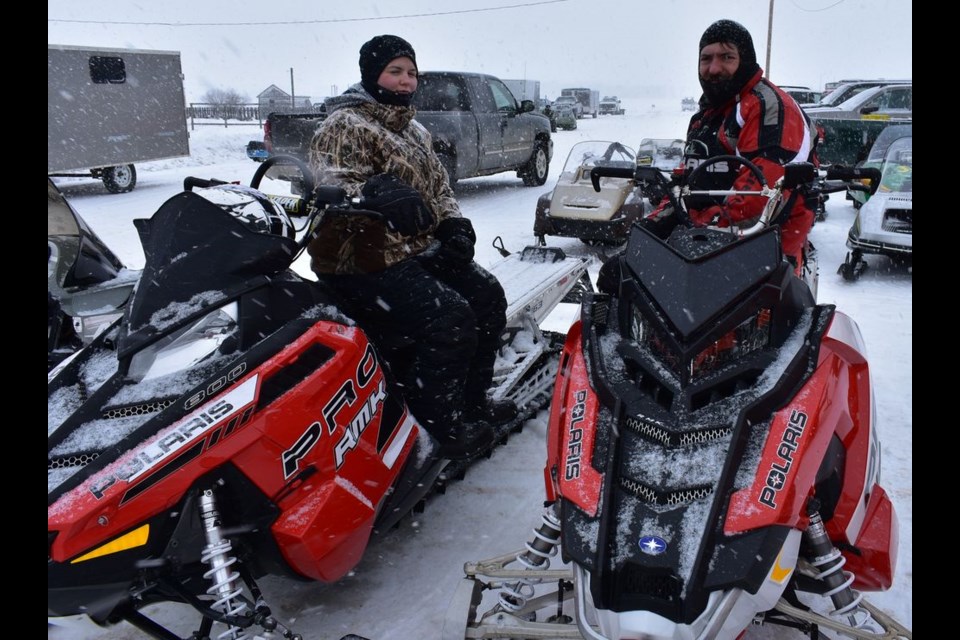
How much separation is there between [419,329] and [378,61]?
1.00 metres

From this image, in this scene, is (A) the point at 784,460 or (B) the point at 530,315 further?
(B) the point at 530,315

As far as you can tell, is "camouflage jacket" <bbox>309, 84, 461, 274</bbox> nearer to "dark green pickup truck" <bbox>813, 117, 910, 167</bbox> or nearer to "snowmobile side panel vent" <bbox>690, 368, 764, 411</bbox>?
"snowmobile side panel vent" <bbox>690, 368, 764, 411</bbox>

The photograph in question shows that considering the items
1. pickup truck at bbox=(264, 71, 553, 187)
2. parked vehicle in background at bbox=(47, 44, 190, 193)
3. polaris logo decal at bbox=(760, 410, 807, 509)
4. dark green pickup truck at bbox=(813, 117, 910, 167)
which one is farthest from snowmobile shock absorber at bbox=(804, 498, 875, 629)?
parked vehicle in background at bbox=(47, 44, 190, 193)

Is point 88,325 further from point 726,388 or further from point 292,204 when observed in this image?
point 726,388

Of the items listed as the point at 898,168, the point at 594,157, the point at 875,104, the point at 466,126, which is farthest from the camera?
the point at 875,104

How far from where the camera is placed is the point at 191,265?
208 cm

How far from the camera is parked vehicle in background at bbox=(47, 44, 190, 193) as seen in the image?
38.1ft

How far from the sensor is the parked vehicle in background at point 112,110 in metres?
11.6

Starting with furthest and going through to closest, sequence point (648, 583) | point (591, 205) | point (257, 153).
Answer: point (591, 205) < point (257, 153) < point (648, 583)

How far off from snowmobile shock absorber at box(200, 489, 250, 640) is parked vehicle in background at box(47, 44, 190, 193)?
1100 centimetres

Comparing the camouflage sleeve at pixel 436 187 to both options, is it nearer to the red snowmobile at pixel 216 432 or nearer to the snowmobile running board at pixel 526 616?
the red snowmobile at pixel 216 432

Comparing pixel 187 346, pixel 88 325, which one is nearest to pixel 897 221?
pixel 88 325

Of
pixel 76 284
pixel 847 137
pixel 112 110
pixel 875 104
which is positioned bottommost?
pixel 76 284
